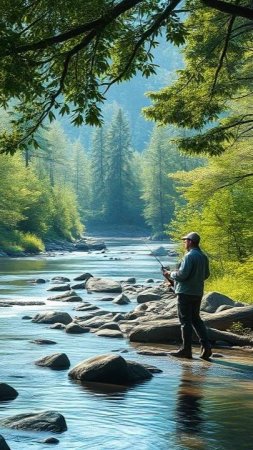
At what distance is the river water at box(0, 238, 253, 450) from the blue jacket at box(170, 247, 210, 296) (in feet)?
4.07

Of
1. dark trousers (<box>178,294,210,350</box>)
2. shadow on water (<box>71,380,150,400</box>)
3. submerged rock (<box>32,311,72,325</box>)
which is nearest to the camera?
shadow on water (<box>71,380,150,400</box>)

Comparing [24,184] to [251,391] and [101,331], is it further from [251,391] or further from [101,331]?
[251,391]

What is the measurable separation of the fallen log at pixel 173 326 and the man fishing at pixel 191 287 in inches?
81.0

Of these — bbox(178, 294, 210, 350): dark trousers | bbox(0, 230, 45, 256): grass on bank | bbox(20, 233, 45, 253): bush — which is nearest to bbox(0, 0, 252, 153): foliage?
bbox(178, 294, 210, 350): dark trousers

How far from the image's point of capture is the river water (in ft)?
29.2

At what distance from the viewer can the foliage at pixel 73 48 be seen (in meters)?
9.13

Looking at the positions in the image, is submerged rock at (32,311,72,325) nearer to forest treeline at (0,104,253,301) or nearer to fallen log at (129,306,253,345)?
fallen log at (129,306,253,345)

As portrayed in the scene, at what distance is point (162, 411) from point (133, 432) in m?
1.05

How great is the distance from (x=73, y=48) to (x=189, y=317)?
20.4 ft

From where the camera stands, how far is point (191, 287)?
14172 millimetres

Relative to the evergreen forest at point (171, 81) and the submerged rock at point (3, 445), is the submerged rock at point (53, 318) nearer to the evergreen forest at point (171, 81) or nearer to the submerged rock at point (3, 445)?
the evergreen forest at point (171, 81)

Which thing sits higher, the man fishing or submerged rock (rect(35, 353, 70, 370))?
the man fishing

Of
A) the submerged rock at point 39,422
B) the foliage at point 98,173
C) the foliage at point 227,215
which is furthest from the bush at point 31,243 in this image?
the foliage at point 98,173

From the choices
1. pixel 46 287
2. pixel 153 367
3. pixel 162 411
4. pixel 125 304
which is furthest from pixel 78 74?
pixel 46 287
